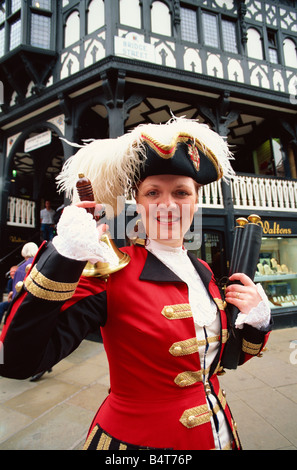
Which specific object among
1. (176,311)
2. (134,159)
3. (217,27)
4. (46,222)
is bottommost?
(176,311)

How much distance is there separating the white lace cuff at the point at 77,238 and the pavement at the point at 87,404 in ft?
8.12

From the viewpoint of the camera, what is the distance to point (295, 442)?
7.62 feet

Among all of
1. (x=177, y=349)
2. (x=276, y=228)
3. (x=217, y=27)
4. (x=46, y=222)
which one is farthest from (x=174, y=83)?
(x=177, y=349)

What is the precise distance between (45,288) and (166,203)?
2.15ft

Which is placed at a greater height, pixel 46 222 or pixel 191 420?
pixel 46 222

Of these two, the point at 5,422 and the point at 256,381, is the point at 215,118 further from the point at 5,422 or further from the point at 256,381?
the point at 5,422

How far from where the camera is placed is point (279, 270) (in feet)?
24.9

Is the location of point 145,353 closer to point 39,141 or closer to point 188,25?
point 39,141

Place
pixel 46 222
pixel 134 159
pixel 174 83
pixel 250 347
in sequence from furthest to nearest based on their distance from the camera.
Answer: pixel 46 222, pixel 174 83, pixel 250 347, pixel 134 159

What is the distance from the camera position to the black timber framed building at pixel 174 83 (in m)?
6.23

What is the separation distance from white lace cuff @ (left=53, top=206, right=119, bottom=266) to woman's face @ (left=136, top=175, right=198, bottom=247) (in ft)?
1.47

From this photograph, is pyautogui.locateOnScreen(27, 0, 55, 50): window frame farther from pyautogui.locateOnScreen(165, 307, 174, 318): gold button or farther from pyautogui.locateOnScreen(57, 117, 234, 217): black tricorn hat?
pyautogui.locateOnScreen(165, 307, 174, 318): gold button

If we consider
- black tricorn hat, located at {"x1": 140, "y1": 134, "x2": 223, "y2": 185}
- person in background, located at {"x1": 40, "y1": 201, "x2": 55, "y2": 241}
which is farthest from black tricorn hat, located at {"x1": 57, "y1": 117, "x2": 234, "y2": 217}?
person in background, located at {"x1": 40, "y1": 201, "x2": 55, "y2": 241}

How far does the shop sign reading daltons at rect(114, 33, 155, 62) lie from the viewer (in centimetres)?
595
